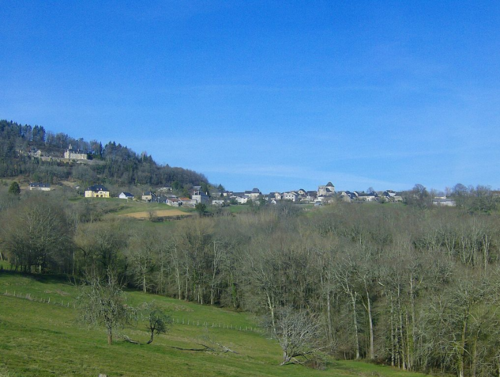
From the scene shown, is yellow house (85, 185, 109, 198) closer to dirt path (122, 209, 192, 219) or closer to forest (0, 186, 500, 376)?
dirt path (122, 209, 192, 219)

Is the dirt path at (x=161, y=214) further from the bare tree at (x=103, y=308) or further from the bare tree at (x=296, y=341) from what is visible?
the bare tree at (x=103, y=308)

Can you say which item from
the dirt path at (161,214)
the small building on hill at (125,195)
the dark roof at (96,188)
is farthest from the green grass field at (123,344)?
the small building on hill at (125,195)

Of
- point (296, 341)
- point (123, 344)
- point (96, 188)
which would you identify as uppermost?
point (96, 188)

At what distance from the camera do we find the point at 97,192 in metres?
157

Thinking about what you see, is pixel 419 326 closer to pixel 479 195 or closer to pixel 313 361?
pixel 313 361

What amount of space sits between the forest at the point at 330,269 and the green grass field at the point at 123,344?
352 centimetres

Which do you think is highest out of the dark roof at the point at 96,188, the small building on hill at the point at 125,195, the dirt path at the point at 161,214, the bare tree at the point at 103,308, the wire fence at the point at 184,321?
the dark roof at the point at 96,188

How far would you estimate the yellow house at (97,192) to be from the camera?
153 metres

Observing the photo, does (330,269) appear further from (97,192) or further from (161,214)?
(97,192)

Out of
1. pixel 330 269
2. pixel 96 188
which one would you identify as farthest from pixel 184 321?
pixel 96 188

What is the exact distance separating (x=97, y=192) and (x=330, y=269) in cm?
12014

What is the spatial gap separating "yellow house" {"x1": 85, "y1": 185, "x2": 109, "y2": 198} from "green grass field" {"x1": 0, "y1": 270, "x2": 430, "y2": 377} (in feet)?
293

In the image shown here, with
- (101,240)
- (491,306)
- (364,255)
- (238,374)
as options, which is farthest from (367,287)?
(101,240)

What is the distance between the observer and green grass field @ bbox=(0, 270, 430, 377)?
19.8 meters
